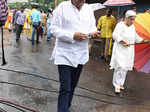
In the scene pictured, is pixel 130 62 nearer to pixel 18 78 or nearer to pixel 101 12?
pixel 18 78

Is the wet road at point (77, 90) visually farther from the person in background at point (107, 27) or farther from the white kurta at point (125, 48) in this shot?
the person in background at point (107, 27)

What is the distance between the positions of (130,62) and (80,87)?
4.07 feet

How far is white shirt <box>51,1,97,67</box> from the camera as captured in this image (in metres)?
2.56

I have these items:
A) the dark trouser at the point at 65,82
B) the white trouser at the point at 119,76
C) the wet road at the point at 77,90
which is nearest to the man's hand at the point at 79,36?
the dark trouser at the point at 65,82

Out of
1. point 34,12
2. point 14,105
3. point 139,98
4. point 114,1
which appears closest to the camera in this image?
point 14,105

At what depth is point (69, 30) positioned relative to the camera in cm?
260

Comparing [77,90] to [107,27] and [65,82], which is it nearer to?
[65,82]

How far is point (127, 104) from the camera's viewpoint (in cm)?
379

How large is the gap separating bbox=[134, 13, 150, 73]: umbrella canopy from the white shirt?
5.99ft

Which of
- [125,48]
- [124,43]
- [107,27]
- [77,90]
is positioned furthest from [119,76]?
[107,27]

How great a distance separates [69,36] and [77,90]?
6.47ft

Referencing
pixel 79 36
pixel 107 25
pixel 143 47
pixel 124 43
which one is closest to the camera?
pixel 79 36

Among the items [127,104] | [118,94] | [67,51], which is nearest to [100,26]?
[118,94]

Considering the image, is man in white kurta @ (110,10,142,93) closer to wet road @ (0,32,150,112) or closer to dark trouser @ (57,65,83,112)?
wet road @ (0,32,150,112)
